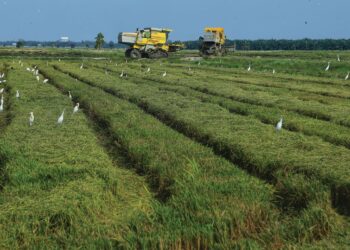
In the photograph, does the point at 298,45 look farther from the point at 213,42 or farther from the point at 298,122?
the point at 298,122

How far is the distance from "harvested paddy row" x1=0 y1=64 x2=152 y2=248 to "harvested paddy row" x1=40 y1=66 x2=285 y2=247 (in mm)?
404

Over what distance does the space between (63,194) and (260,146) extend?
4.70m

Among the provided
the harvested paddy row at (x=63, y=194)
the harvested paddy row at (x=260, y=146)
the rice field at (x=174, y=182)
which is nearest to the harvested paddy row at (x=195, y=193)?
the rice field at (x=174, y=182)

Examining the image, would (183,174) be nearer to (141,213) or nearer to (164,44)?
(141,213)

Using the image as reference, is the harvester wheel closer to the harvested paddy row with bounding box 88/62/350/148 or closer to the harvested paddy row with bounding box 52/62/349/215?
the harvested paddy row with bounding box 88/62/350/148

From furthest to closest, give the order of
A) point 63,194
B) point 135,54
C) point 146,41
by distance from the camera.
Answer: point 135,54 < point 146,41 < point 63,194

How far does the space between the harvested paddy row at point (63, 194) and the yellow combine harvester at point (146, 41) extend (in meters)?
42.1

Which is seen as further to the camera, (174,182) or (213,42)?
(213,42)

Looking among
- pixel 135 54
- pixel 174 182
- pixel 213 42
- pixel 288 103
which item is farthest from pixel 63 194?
pixel 213 42

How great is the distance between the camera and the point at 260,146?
10.3m

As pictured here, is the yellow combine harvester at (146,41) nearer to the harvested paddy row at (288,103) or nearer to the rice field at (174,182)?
the harvested paddy row at (288,103)

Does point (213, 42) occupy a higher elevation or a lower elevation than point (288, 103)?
higher

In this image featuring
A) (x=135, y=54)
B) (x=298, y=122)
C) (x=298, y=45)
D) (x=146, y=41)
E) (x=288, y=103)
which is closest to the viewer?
(x=298, y=122)

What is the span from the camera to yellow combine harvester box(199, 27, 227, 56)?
57219 millimetres
